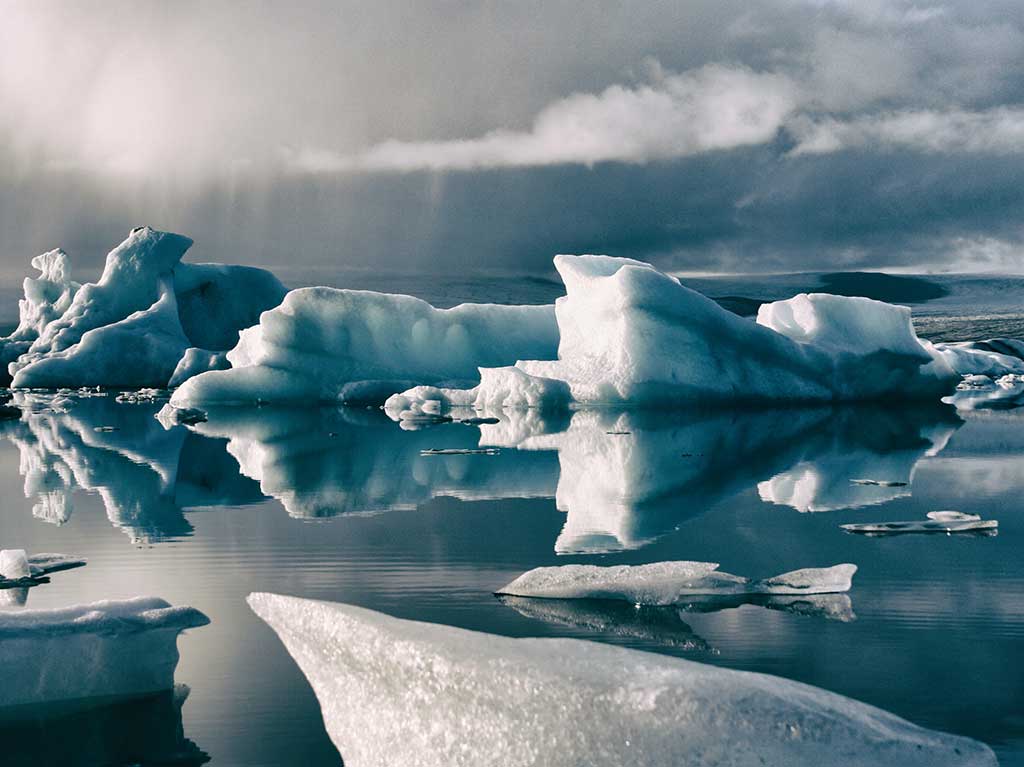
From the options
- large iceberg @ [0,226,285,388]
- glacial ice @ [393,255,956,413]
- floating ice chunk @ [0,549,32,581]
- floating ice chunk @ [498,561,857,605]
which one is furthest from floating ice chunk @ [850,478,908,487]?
large iceberg @ [0,226,285,388]

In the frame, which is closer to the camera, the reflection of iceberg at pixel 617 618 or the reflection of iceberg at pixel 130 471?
the reflection of iceberg at pixel 617 618

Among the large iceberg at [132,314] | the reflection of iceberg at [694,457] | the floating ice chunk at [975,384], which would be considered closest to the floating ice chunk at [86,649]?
the reflection of iceberg at [694,457]

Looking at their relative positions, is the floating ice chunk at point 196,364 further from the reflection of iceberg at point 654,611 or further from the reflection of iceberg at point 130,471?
the reflection of iceberg at point 654,611

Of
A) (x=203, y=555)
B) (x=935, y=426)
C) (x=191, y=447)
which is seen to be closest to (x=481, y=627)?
(x=203, y=555)

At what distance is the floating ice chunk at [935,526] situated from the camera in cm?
584

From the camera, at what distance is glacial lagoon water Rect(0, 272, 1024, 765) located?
308 centimetres

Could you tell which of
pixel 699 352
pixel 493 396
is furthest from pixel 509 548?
pixel 493 396

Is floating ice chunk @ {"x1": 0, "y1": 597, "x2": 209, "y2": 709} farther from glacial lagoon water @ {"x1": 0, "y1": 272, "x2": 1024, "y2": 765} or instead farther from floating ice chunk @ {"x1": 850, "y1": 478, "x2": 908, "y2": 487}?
floating ice chunk @ {"x1": 850, "y1": 478, "x2": 908, "y2": 487}

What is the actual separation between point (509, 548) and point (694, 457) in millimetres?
4875

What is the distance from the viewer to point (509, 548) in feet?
18.1

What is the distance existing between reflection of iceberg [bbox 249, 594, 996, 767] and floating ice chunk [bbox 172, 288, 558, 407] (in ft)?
54.9

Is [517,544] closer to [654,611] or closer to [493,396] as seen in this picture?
[654,611]

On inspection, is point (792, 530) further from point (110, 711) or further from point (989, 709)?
point (110, 711)

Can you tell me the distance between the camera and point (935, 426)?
14.2m
